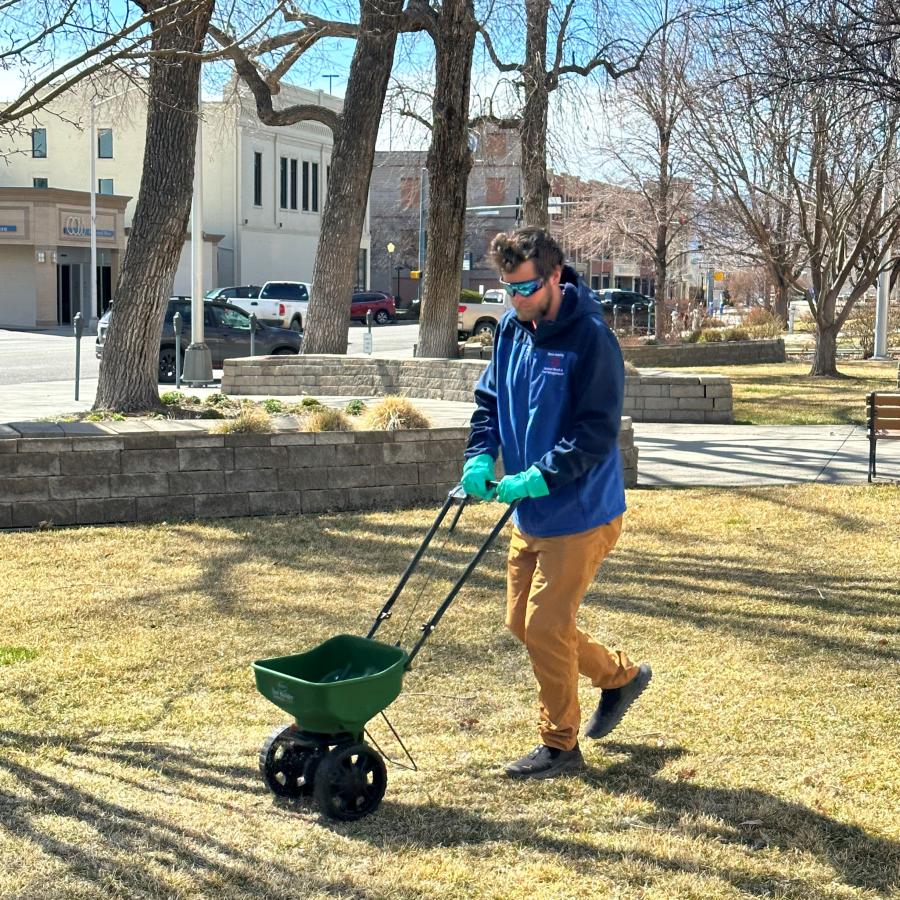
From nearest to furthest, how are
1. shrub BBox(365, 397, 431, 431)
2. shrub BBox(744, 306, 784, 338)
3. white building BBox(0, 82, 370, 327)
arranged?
shrub BBox(365, 397, 431, 431) < shrub BBox(744, 306, 784, 338) < white building BBox(0, 82, 370, 327)

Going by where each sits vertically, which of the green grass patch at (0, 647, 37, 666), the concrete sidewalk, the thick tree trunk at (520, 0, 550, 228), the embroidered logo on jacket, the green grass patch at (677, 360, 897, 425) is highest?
the thick tree trunk at (520, 0, 550, 228)

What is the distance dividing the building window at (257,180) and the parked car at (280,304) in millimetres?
16315

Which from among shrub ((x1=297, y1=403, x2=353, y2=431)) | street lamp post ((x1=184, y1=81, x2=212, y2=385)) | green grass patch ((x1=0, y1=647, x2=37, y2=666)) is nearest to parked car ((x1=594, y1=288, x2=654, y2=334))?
street lamp post ((x1=184, y1=81, x2=212, y2=385))

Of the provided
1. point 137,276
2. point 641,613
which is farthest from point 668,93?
point 641,613

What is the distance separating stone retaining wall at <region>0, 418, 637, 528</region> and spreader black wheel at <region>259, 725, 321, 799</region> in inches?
203

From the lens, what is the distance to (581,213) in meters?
46.4

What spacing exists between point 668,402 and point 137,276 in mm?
6793

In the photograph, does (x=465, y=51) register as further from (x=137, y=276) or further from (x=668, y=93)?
(x=668, y=93)

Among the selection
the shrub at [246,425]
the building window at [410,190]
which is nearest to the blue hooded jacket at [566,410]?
the shrub at [246,425]

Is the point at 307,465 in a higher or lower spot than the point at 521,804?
higher

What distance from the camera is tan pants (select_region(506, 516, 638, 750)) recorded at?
4539 mm

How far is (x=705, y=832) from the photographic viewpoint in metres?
4.23

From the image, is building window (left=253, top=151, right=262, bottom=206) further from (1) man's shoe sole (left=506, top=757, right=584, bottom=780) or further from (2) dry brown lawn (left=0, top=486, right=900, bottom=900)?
(1) man's shoe sole (left=506, top=757, right=584, bottom=780)

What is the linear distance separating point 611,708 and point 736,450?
8.83 meters
